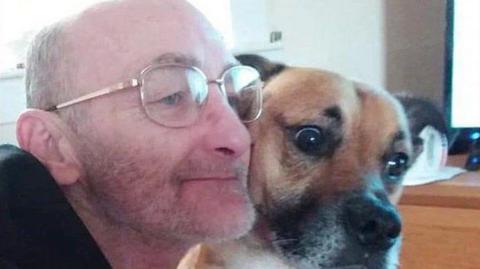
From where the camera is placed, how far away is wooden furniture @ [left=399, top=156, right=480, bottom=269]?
5.91 feet

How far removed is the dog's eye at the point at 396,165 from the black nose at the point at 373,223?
0.50ft

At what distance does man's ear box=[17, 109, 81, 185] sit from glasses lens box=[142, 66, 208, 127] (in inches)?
4.4

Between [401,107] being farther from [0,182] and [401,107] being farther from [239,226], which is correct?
[0,182]

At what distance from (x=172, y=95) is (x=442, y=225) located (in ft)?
3.53

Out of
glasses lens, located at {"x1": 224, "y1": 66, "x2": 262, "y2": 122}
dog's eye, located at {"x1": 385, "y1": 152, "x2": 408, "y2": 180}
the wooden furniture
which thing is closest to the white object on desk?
the wooden furniture

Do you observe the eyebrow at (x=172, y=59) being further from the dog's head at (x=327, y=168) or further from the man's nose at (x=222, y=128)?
the dog's head at (x=327, y=168)

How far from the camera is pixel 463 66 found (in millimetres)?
2117

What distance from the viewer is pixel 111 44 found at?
95 cm

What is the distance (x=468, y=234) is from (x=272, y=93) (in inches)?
31.4

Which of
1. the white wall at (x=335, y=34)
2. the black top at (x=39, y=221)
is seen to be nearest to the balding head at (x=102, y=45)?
the black top at (x=39, y=221)

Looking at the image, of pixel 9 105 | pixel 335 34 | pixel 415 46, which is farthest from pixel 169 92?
pixel 415 46

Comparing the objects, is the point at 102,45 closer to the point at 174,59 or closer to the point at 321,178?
the point at 174,59

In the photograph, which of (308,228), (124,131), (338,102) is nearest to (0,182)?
(124,131)

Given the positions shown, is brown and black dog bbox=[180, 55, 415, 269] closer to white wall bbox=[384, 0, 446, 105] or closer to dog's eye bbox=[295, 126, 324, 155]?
dog's eye bbox=[295, 126, 324, 155]
